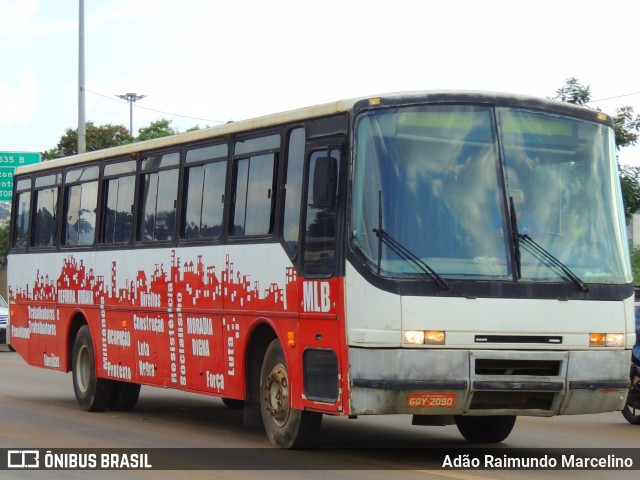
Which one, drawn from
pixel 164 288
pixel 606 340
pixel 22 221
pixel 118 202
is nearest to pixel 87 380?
pixel 118 202

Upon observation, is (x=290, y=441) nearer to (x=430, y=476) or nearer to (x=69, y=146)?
(x=430, y=476)

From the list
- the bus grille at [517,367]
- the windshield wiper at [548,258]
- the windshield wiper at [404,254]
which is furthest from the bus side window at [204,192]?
the bus grille at [517,367]

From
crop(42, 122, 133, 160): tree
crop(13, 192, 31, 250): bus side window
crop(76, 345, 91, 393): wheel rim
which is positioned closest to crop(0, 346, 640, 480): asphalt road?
crop(76, 345, 91, 393): wheel rim

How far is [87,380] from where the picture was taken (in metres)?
18.0

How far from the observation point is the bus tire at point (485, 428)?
13.4 m

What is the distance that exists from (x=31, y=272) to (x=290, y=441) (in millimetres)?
8543

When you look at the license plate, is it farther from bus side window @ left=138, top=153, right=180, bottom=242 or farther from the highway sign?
the highway sign

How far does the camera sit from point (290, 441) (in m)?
12.5

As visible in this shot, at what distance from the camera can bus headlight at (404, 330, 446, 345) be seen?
434 inches

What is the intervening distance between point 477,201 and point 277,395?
2.77 m

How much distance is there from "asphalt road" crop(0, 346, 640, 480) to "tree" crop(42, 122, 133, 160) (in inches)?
1565

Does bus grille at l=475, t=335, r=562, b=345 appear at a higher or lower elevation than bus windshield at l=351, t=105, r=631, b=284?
lower

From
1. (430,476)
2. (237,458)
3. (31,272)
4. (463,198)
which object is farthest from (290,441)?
(31,272)

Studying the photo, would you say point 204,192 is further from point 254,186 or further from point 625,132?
point 625,132
